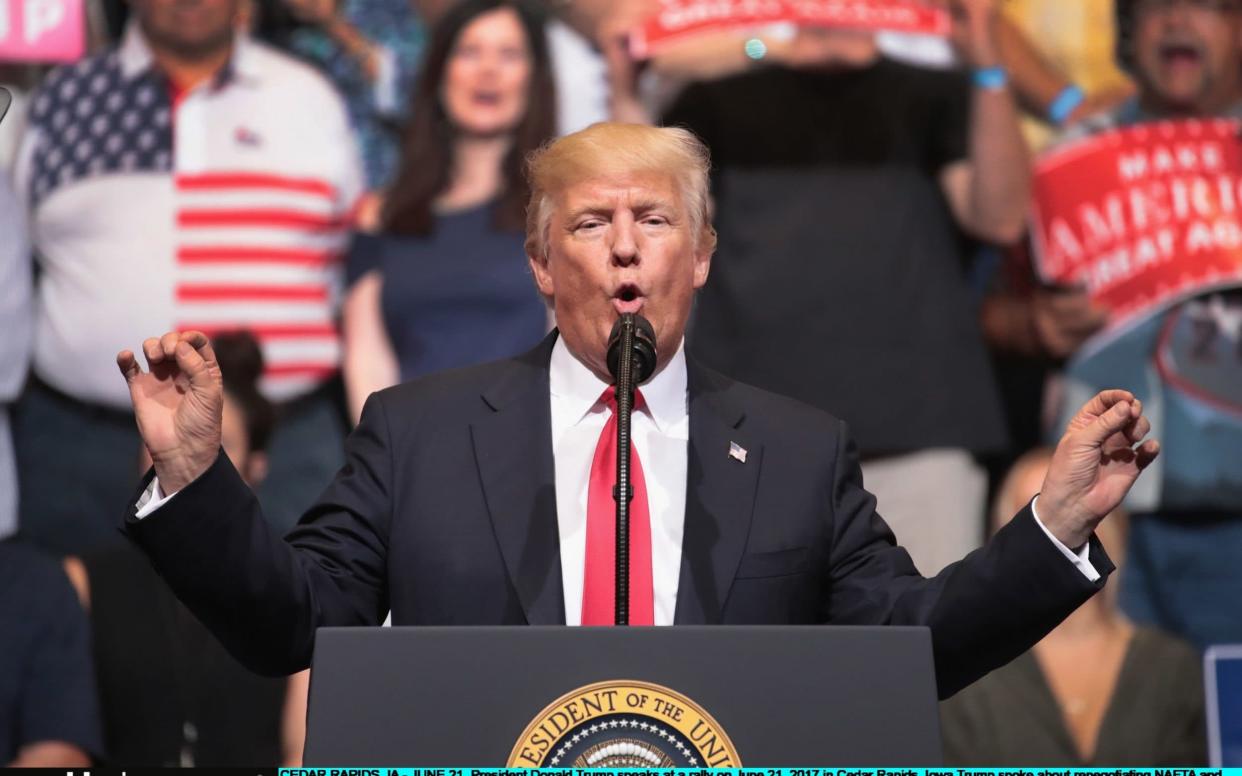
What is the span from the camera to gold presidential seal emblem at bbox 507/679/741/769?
168 centimetres

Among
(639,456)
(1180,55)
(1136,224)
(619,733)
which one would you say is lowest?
(619,733)

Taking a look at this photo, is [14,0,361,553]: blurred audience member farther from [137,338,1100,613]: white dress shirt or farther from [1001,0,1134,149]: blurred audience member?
Result: [137,338,1100,613]: white dress shirt

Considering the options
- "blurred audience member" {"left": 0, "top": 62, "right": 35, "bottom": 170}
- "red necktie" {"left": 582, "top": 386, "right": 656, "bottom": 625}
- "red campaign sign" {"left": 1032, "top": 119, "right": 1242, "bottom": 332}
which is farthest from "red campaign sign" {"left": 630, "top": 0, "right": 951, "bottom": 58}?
"red necktie" {"left": 582, "top": 386, "right": 656, "bottom": 625}

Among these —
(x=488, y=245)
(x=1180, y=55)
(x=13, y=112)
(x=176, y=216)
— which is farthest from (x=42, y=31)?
(x=1180, y=55)

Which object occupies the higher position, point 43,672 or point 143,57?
point 143,57

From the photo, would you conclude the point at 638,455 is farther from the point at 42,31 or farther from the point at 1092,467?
the point at 42,31

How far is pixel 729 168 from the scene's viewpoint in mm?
4668

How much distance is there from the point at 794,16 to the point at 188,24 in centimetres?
163

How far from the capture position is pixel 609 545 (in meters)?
2.22

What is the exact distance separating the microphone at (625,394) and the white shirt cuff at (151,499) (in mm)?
508

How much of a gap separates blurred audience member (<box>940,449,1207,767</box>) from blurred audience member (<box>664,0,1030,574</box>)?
30 cm

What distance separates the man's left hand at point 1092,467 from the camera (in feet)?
6.48

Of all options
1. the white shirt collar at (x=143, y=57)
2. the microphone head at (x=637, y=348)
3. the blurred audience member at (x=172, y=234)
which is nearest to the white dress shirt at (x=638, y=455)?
the microphone head at (x=637, y=348)

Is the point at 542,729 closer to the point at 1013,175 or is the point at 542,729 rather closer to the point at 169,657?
the point at 169,657
